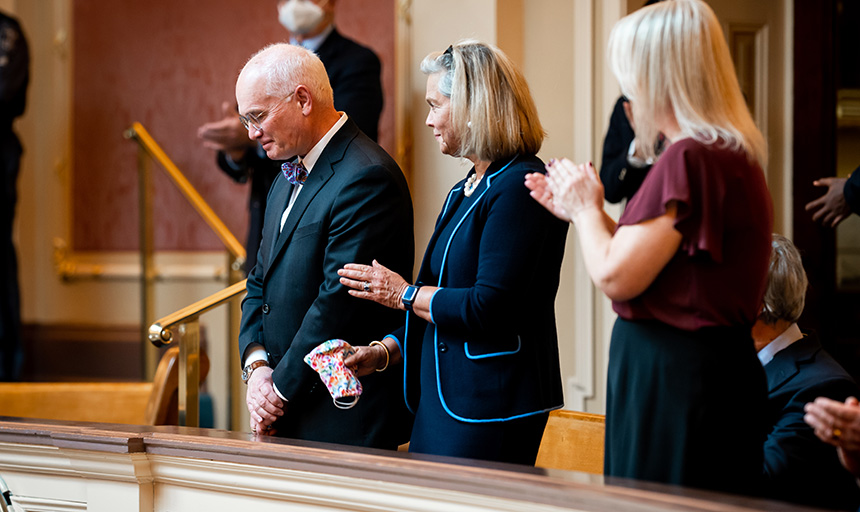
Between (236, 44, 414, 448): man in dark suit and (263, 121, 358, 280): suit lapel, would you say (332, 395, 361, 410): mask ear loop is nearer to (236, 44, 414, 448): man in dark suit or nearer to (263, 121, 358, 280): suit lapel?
(236, 44, 414, 448): man in dark suit

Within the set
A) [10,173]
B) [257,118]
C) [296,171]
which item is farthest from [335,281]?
[10,173]

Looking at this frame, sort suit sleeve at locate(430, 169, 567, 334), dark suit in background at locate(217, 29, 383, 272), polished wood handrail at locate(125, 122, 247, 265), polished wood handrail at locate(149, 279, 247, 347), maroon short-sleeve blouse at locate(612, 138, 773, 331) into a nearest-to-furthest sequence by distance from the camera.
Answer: maroon short-sleeve blouse at locate(612, 138, 773, 331) < suit sleeve at locate(430, 169, 567, 334) < polished wood handrail at locate(149, 279, 247, 347) < dark suit in background at locate(217, 29, 383, 272) < polished wood handrail at locate(125, 122, 247, 265)

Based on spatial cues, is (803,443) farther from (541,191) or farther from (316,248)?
(316,248)

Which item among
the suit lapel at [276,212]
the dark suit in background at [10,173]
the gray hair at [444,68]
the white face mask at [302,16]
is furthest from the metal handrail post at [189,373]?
the dark suit in background at [10,173]

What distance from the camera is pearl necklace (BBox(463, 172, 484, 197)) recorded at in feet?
6.81

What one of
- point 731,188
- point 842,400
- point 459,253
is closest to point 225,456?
point 459,253

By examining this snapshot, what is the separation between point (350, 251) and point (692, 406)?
0.93 metres

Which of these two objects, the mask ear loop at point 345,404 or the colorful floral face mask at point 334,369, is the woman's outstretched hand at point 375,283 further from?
the mask ear loop at point 345,404

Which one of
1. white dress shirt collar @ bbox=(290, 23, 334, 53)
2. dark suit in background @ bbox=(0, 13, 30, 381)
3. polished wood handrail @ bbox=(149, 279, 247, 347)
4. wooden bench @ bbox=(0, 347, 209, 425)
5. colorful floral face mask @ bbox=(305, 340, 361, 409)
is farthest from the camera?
dark suit in background @ bbox=(0, 13, 30, 381)

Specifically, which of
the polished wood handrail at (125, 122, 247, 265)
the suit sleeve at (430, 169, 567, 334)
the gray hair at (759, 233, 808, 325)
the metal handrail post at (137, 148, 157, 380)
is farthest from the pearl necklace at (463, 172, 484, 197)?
the metal handrail post at (137, 148, 157, 380)

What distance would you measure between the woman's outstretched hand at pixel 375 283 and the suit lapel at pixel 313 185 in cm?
27

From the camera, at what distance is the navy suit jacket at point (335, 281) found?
2180mm

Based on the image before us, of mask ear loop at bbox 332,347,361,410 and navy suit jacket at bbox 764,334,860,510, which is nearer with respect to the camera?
navy suit jacket at bbox 764,334,860,510

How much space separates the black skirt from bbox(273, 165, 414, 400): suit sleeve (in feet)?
2.56
